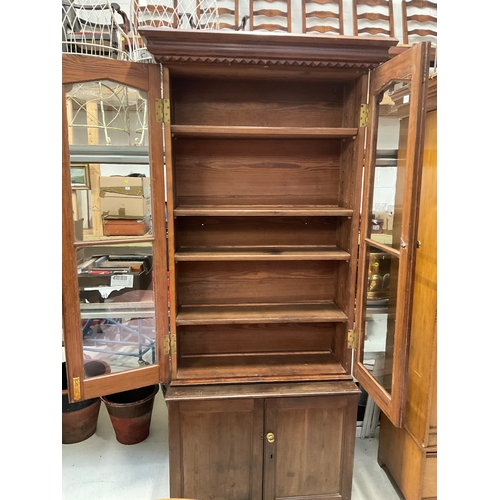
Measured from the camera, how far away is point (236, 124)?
5.87ft

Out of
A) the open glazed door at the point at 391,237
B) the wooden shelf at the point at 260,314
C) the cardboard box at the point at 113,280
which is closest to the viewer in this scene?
the open glazed door at the point at 391,237

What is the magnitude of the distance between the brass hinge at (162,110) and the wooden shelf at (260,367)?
1.11 meters

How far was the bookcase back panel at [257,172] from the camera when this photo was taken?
1810 millimetres

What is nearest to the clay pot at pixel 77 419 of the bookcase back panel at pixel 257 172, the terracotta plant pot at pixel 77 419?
the terracotta plant pot at pixel 77 419

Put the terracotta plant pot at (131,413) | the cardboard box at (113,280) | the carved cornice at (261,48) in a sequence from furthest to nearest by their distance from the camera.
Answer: the terracotta plant pot at (131,413) → the cardboard box at (113,280) → the carved cornice at (261,48)

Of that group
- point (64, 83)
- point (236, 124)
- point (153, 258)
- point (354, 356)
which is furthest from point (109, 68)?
point (354, 356)

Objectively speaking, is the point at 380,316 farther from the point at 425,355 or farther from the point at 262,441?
the point at 262,441

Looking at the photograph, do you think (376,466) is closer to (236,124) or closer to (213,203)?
(213,203)

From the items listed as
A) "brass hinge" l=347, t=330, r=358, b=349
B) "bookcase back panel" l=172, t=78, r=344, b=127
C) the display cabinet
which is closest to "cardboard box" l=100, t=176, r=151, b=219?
"bookcase back panel" l=172, t=78, r=344, b=127

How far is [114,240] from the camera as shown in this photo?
1.55 m

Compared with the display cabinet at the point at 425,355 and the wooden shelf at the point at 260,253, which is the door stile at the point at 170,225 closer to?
the wooden shelf at the point at 260,253

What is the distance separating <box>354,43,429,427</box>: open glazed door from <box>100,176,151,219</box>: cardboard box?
0.94 meters

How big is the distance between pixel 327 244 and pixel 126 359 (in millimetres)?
1114

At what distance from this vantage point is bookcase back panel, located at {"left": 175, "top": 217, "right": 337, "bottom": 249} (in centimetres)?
186
